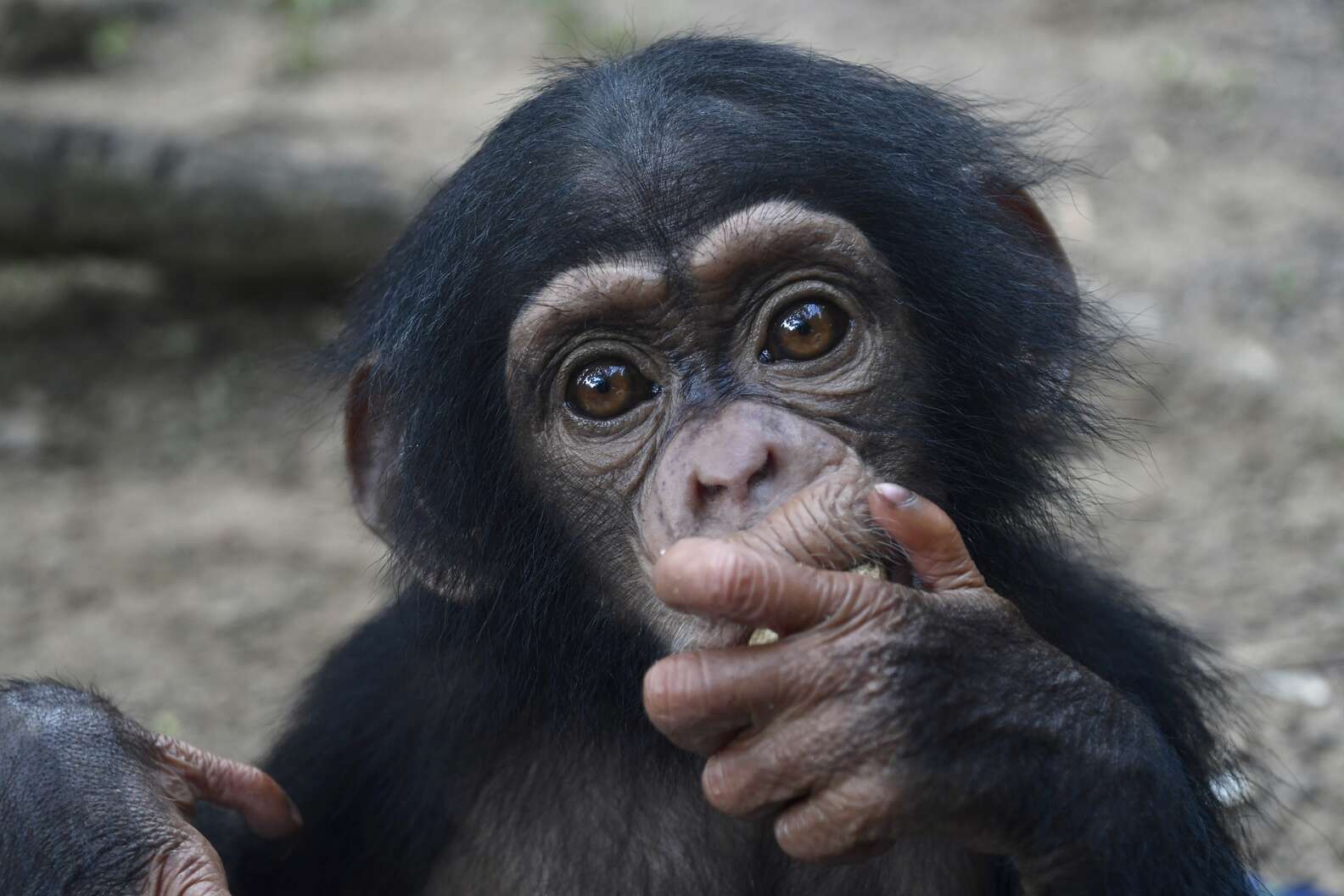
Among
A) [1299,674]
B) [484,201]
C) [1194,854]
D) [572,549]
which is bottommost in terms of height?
[1299,674]

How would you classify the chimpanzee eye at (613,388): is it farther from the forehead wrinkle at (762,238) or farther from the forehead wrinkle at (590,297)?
the forehead wrinkle at (762,238)

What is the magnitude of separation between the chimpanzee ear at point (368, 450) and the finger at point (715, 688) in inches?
57.9

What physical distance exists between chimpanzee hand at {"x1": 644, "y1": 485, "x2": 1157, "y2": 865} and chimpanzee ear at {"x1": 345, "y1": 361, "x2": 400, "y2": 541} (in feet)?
4.83

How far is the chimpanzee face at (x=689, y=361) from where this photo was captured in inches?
123

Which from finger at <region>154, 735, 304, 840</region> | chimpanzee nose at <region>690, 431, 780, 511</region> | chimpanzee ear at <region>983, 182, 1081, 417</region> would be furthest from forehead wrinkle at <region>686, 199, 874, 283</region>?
finger at <region>154, 735, 304, 840</region>

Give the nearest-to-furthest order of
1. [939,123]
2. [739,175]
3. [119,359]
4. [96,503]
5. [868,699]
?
[868,699] < [739,175] < [939,123] < [96,503] < [119,359]

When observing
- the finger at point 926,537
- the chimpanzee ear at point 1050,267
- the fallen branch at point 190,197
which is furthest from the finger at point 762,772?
the fallen branch at point 190,197

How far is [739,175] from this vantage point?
10.8ft

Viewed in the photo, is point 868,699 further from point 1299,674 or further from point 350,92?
point 350,92

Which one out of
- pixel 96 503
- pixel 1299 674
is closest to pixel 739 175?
pixel 1299 674

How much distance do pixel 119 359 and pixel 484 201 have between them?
593 cm

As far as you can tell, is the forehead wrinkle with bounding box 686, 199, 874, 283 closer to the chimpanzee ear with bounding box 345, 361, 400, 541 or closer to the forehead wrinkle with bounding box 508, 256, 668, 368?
the forehead wrinkle with bounding box 508, 256, 668, 368

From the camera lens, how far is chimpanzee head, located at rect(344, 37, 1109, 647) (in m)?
3.16

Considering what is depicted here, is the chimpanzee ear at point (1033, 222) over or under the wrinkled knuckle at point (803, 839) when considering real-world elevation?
over
